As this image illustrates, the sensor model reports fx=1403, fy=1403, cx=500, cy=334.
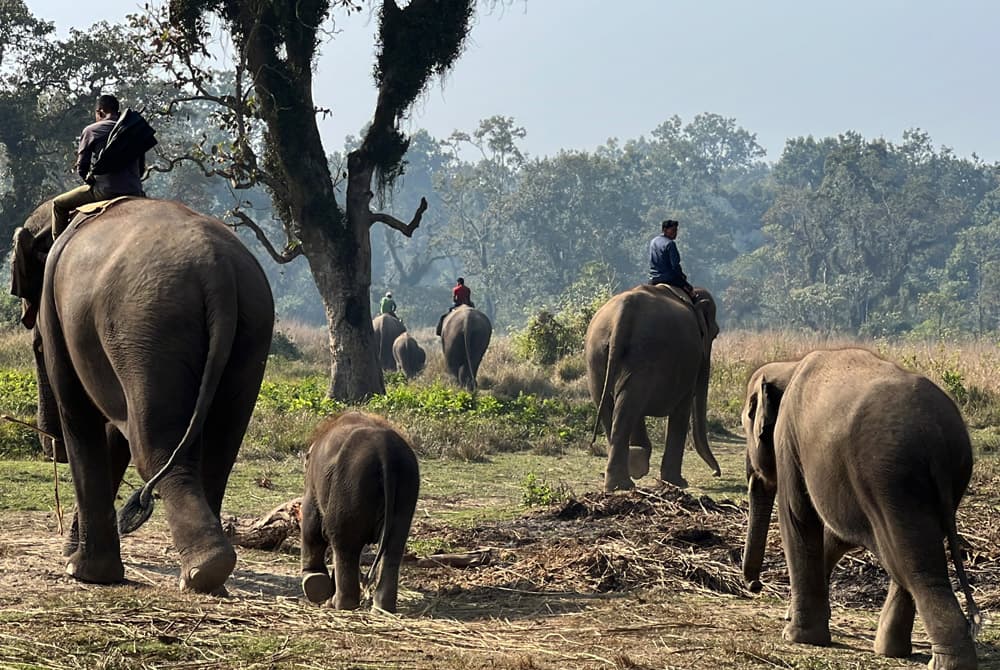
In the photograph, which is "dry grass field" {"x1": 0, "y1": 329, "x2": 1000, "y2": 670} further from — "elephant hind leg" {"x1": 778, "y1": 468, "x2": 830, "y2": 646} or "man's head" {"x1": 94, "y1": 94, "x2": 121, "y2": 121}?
"man's head" {"x1": 94, "y1": 94, "x2": 121, "y2": 121}

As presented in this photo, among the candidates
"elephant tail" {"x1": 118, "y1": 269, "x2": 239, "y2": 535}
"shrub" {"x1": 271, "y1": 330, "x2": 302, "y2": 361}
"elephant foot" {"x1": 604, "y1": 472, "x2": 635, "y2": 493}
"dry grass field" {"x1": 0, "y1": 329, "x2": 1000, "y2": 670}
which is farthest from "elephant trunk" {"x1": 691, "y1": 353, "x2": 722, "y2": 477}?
"shrub" {"x1": 271, "y1": 330, "x2": 302, "y2": 361}

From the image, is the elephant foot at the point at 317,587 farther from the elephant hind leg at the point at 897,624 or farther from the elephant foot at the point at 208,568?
the elephant hind leg at the point at 897,624

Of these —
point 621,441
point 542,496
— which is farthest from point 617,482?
point 542,496

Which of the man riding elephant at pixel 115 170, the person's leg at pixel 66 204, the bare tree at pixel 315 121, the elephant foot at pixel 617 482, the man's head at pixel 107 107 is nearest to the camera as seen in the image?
the man riding elephant at pixel 115 170

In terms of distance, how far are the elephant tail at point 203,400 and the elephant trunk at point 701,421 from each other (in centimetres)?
777

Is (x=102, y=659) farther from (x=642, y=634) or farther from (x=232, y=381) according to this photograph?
(x=642, y=634)

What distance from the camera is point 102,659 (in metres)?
4.57

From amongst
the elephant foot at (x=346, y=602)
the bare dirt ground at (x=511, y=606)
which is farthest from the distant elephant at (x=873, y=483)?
the elephant foot at (x=346, y=602)

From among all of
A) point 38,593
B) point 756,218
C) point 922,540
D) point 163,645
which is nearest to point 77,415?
point 38,593

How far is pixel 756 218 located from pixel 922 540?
103551mm

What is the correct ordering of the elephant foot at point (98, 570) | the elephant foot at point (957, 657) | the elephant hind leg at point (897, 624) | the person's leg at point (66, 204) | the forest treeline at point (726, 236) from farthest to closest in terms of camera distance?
the forest treeline at point (726, 236)
the person's leg at point (66, 204)
the elephant foot at point (98, 570)
the elephant hind leg at point (897, 624)
the elephant foot at point (957, 657)

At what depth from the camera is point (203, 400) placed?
5754mm

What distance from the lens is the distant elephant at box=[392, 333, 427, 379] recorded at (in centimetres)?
2994

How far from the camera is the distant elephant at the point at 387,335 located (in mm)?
31970
